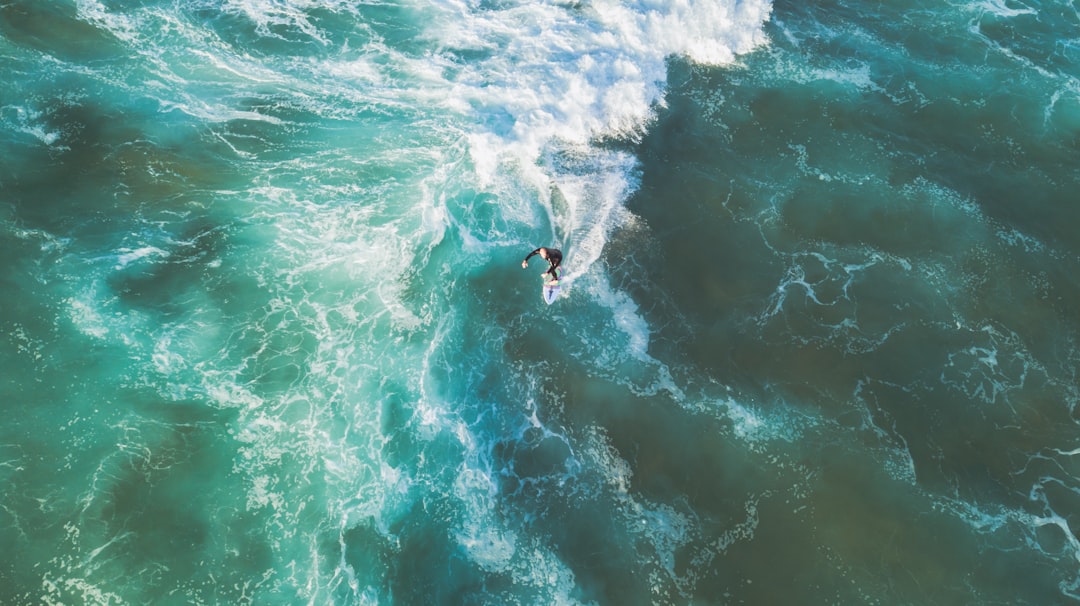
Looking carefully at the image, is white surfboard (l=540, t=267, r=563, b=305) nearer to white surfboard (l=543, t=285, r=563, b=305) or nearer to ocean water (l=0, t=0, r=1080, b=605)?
white surfboard (l=543, t=285, r=563, b=305)

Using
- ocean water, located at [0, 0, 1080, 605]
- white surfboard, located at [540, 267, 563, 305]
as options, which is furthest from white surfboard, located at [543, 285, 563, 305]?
ocean water, located at [0, 0, 1080, 605]

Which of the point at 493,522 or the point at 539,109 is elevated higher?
the point at 539,109

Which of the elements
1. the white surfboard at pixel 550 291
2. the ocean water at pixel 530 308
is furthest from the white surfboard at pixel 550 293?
the ocean water at pixel 530 308

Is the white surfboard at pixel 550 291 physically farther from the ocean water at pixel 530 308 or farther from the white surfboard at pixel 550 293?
the ocean water at pixel 530 308

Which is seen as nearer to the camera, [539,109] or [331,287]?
[331,287]

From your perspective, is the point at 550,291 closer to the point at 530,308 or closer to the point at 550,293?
the point at 550,293

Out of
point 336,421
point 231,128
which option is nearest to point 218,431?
point 336,421

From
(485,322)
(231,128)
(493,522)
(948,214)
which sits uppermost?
(948,214)

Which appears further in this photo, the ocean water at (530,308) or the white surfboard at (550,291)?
the white surfboard at (550,291)

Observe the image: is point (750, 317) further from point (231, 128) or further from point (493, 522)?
point (231, 128)
